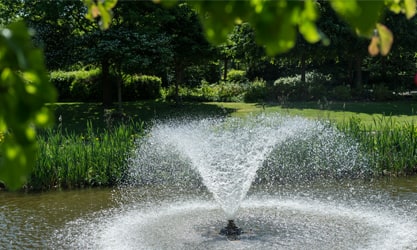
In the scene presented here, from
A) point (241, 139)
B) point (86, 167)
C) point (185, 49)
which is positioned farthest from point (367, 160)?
point (185, 49)

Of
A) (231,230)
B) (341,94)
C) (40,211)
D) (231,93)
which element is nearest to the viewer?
(231,230)

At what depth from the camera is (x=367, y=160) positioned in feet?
35.2

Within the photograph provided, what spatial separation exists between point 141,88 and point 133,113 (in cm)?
663

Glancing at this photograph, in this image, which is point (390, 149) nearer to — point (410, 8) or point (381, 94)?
point (410, 8)

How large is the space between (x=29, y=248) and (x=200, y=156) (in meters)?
3.70

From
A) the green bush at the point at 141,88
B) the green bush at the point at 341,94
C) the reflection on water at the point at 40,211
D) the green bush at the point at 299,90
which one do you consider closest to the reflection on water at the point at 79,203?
the reflection on water at the point at 40,211

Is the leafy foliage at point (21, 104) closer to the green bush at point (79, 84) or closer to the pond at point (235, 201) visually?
the pond at point (235, 201)

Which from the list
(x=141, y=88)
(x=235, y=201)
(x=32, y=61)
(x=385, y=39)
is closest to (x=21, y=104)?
(x=32, y=61)

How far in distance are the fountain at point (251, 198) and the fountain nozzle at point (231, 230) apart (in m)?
0.02

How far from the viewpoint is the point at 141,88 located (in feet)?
93.4

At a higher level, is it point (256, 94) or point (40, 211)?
point (256, 94)

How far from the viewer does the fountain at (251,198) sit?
7.00 m

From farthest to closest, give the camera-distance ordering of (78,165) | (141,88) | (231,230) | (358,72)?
1. (141,88)
2. (358,72)
3. (78,165)
4. (231,230)

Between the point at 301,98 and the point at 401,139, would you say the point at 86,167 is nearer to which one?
the point at 401,139
